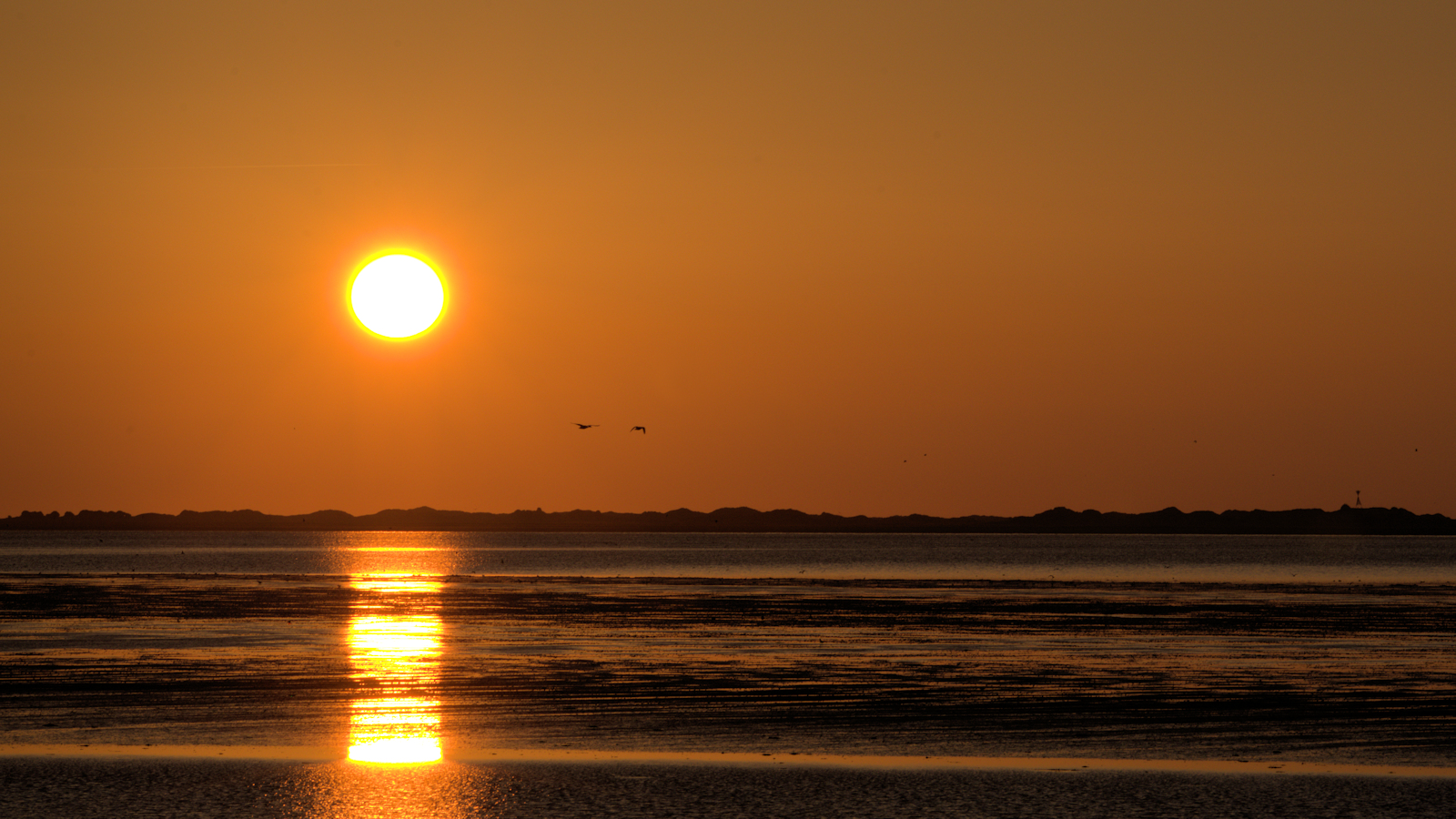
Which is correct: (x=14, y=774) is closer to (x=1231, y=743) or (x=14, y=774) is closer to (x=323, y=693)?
(x=323, y=693)

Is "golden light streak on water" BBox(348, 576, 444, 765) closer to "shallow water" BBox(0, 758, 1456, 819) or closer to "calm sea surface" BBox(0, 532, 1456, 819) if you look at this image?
"calm sea surface" BBox(0, 532, 1456, 819)

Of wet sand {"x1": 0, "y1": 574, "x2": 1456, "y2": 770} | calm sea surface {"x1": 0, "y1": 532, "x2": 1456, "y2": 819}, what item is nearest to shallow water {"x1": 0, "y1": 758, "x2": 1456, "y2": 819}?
calm sea surface {"x1": 0, "y1": 532, "x2": 1456, "y2": 819}

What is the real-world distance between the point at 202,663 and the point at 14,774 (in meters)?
13.7

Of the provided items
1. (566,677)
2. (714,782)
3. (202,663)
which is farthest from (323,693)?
(714,782)

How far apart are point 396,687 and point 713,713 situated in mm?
6646

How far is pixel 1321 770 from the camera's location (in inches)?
703

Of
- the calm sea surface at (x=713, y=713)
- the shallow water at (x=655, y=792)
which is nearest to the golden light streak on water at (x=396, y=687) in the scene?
the calm sea surface at (x=713, y=713)

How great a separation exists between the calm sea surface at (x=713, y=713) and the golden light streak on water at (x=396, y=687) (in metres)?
0.11

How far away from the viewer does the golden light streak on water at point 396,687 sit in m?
19.2

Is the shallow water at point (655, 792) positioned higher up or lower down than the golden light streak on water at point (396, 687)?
lower down

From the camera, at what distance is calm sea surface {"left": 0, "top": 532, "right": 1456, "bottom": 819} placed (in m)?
16.1

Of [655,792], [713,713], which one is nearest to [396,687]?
[713,713]

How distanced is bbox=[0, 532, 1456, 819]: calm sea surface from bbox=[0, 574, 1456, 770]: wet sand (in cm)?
11

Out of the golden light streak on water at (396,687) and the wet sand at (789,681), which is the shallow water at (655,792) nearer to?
the golden light streak on water at (396,687)
